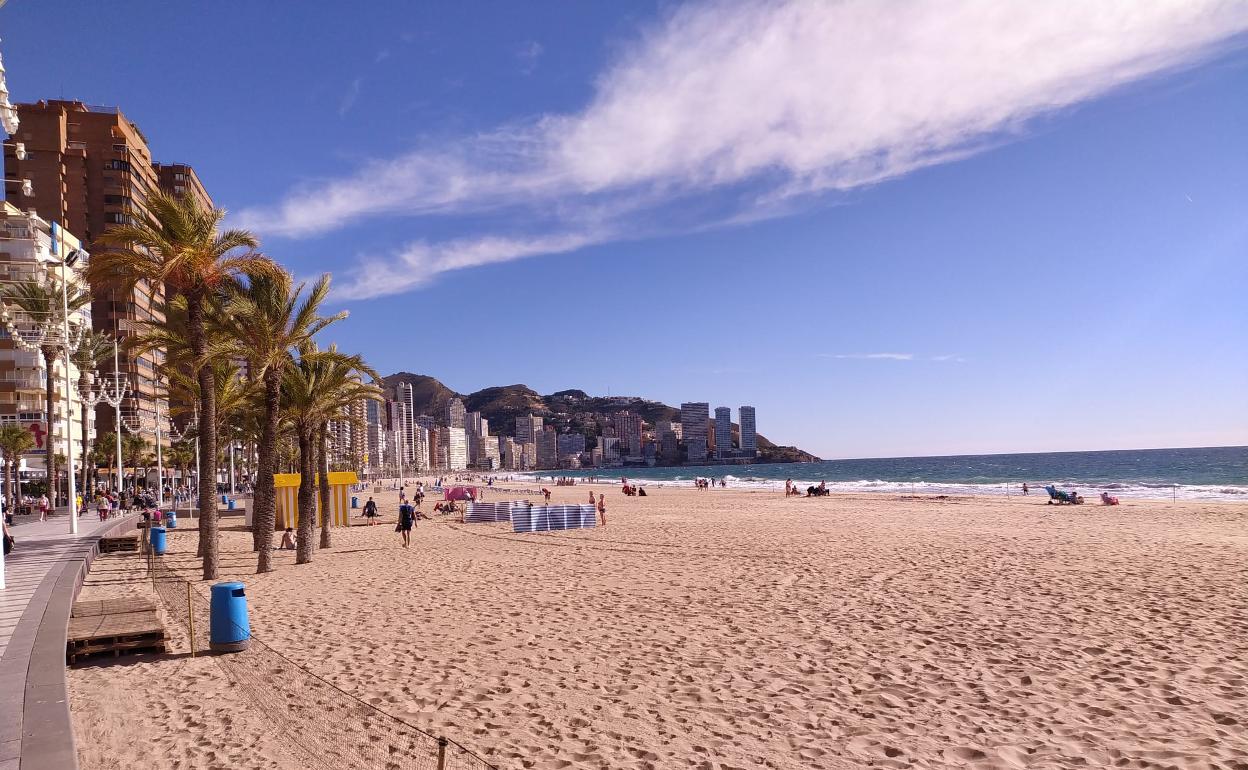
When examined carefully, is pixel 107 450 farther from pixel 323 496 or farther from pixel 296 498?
pixel 323 496

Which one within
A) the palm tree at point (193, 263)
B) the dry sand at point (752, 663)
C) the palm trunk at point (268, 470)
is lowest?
the dry sand at point (752, 663)

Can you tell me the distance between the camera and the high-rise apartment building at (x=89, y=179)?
222 ft

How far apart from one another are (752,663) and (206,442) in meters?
11.6

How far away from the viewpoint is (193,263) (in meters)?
13.5

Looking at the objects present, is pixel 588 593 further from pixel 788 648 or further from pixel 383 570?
pixel 383 570

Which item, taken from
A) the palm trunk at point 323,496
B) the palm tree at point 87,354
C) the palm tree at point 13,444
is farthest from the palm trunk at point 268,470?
the palm tree at point 87,354

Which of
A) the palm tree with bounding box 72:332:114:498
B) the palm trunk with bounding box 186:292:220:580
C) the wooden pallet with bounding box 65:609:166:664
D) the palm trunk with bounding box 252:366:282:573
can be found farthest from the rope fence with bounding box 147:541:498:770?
the palm tree with bounding box 72:332:114:498

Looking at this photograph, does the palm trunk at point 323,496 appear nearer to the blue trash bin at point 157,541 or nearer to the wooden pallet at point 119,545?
the blue trash bin at point 157,541

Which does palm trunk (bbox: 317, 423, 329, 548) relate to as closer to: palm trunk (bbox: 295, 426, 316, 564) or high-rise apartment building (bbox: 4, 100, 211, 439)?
palm trunk (bbox: 295, 426, 316, 564)

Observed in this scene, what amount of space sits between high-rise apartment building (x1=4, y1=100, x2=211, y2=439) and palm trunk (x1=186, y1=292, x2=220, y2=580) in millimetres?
60554

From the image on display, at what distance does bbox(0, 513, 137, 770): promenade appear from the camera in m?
4.69

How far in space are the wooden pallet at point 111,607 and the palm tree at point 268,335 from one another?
17.9ft

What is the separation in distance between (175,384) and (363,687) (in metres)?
21.7

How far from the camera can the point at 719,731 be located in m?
5.92
